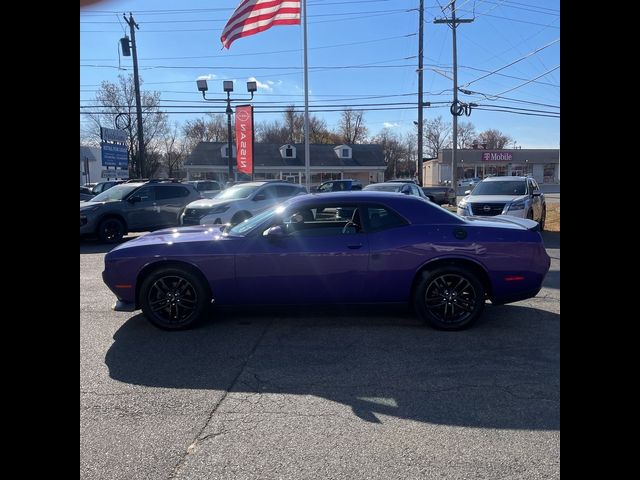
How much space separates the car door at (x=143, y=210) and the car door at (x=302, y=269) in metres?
10.2

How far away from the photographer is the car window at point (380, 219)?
5496 millimetres

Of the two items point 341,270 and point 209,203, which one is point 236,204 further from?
point 341,270

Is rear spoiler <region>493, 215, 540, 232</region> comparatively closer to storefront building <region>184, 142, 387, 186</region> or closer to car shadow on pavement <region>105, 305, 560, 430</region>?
car shadow on pavement <region>105, 305, 560, 430</region>

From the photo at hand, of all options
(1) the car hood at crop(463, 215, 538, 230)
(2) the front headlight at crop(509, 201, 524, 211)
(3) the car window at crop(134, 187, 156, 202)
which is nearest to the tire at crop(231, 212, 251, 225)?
(3) the car window at crop(134, 187, 156, 202)

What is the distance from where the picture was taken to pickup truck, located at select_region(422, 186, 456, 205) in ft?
87.6

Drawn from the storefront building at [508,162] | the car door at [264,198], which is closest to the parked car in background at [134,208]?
the car door at [264,198]

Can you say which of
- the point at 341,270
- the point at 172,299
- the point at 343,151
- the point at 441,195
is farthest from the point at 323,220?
the point at 343,151

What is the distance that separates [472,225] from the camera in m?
5.51

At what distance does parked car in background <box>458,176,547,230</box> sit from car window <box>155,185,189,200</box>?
8692 mm

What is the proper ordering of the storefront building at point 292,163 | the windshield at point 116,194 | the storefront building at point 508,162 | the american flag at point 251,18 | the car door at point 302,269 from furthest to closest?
the storefront building at point 508,162, the storefront building at point 292,163, the windshield at point 116,194, the american flag at point 251,18, the car door at point 302,269

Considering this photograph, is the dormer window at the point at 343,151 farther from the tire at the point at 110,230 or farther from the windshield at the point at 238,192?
the tire at the point at 110,230

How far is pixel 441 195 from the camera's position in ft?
88.6
